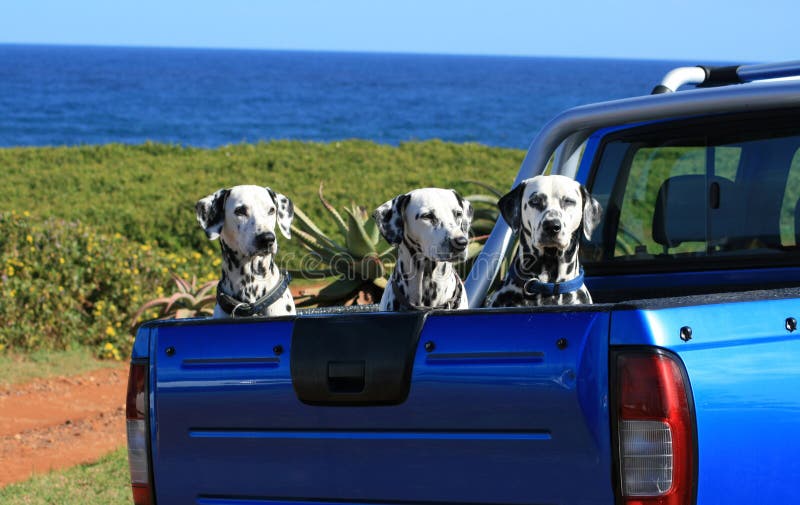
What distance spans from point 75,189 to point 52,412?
9.65 m

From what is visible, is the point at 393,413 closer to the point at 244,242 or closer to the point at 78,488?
the point at 244,242

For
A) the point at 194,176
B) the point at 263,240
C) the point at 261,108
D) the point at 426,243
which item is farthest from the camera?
the point at 261,108

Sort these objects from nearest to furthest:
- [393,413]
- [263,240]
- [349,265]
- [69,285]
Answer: [393,413] < [263,240] < [349,265] < [69,285]

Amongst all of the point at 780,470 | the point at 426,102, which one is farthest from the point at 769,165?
the point at 426,102

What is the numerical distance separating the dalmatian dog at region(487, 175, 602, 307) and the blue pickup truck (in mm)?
1245

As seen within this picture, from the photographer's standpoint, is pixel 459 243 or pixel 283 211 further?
pixel 283 211

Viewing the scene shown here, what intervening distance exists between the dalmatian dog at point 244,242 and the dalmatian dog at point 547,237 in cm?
101

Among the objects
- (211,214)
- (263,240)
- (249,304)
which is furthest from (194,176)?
(249,304)

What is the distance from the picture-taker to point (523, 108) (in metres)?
101

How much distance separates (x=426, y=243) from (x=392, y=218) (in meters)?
0.18

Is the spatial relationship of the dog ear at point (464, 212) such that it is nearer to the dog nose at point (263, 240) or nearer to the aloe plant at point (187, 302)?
the dog nose at point (263, 240)

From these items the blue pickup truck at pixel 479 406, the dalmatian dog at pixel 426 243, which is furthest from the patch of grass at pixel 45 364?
the blue pickup truck at pixel 479 406

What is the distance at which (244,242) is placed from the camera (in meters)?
5.08

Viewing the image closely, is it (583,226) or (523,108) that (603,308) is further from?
(523,108)
